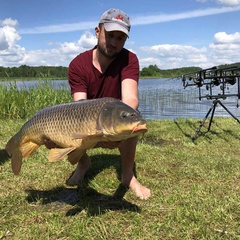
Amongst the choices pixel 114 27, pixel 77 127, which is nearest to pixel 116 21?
pixel 114 27

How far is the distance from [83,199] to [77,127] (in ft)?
3.37

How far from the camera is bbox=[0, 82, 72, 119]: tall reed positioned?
7.88m

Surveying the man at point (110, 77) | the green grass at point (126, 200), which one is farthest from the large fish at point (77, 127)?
the man at point (110, 77)

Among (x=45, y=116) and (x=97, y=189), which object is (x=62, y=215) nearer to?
(x=97, y=189)

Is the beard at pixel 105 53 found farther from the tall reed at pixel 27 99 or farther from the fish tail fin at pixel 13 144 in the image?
the tall reed at pixel 27 99

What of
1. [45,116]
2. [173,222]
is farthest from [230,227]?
[45,116]

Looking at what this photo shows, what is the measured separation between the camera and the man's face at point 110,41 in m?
2.58

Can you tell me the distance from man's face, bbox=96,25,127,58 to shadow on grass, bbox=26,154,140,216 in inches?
45.3

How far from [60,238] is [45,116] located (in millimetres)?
773

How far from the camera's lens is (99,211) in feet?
8.08

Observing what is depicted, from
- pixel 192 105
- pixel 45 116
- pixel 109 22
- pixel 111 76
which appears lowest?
pixel 192 105

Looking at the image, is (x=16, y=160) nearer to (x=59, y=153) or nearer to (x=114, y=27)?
(x=59, y=153)

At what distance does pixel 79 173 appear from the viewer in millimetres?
3199

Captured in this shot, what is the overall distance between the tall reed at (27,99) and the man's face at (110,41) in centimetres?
556
